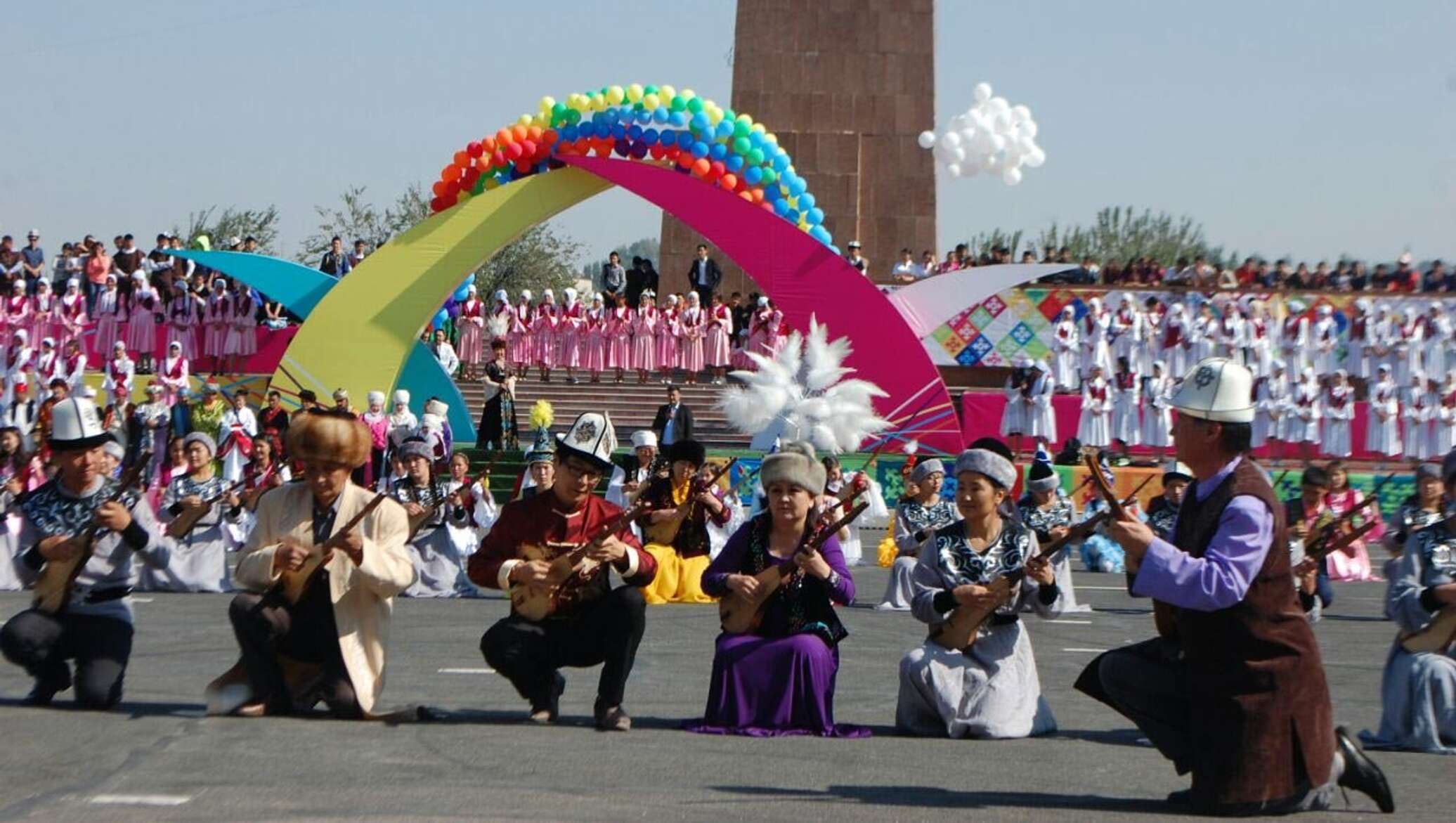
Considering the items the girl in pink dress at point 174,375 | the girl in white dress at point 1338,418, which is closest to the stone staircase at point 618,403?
the girl in pink dress at point 174,375

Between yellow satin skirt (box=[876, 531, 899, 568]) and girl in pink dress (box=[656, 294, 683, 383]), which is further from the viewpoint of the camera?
girl in pink dress (box=[656, 294, 683, 383])

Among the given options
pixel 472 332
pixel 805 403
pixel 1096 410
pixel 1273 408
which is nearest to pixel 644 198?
pixel 805 403

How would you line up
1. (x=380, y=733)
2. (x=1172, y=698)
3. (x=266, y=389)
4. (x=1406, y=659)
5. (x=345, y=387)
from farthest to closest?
(x=266, y=389) → (x=345, y=387) → (x=1406, y=659) → (x=380, y=733) → (x=1172, y=698)

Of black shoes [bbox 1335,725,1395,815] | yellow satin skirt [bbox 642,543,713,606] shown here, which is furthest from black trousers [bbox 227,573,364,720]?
yellow satin skirt [bbox 642,543,713,606]

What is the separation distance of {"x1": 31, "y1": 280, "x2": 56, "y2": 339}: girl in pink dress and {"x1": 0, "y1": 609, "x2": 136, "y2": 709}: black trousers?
22250 mm

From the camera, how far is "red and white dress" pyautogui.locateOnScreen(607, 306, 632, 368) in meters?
31.3

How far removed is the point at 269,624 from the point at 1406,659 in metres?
4.75

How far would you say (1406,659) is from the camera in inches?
347

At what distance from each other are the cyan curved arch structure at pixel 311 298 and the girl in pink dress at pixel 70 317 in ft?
8.93

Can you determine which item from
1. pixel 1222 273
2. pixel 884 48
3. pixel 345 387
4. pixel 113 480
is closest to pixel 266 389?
pixel 345 387

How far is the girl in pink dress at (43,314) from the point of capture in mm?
29922

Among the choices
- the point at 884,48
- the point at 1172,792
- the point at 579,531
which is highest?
the point at 884,48

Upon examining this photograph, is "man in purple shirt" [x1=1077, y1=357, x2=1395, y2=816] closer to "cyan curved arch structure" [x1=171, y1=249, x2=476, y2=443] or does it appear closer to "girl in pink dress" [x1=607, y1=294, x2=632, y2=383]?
"cyan curved arch structure" [x1=171, y1=249, x2=476, y2=443]

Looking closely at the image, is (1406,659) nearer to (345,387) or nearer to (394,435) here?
(394,435)
